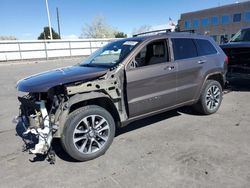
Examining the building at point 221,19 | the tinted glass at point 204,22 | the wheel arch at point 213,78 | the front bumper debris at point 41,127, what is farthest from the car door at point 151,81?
the tinted glass at point 204,22

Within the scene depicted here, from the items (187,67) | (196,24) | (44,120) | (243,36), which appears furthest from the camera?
(196,24)

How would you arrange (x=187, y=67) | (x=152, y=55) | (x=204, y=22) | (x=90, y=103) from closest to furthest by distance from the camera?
1. (x=90, y=103)
2. (x=152, y=55)
3. (x=187, y=67)
4. (x=204, y=22)

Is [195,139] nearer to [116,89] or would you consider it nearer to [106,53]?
[116,89]

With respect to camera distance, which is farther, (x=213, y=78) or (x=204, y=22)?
(x=204, y=22)

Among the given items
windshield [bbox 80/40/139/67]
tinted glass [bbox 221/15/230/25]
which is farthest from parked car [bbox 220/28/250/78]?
tinted glass [bbox 221/15/230/25]

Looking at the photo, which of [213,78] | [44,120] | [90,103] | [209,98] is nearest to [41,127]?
[44,120]

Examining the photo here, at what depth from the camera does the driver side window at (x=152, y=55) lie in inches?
158

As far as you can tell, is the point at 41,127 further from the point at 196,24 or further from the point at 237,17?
the point at 196,24

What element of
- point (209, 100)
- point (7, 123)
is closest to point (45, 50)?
point (7, 123)

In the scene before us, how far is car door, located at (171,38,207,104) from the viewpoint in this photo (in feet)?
14.7

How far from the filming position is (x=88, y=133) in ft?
11.4

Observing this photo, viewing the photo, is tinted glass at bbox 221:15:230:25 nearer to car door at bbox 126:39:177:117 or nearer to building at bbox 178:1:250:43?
building at bbox 178:1:250:43

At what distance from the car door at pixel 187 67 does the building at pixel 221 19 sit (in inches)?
1518

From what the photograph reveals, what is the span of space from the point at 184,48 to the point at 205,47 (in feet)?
2.52
